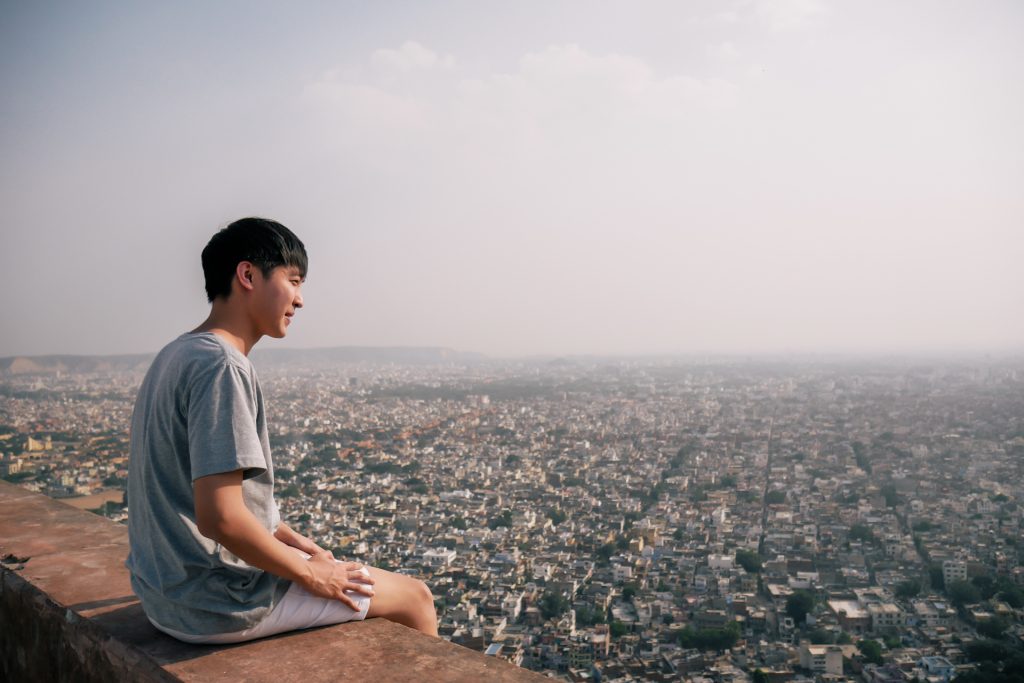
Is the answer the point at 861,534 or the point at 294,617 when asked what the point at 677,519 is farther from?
the point at 294,617

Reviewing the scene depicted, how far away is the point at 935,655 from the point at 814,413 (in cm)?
1912

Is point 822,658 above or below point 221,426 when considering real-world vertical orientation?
below

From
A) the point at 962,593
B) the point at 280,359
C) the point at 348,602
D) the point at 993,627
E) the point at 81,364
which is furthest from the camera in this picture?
the point at 280,359

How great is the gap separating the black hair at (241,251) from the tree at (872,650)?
22.2 ft

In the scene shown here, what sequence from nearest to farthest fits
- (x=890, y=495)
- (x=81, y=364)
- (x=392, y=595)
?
1. (x=392, y=595)
2. (x=890, y=495)
3. (x=81, y=364)

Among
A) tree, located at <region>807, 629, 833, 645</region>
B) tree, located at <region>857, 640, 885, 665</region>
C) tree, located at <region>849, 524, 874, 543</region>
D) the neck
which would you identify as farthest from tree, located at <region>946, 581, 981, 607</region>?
the neck

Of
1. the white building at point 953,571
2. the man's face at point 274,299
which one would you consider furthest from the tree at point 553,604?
the man's face at point 274,299

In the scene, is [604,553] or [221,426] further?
[604,553]

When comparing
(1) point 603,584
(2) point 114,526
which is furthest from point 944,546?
(2) point 114,526

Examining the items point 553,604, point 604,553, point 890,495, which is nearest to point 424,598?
point 553,604

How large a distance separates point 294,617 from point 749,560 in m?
9.67

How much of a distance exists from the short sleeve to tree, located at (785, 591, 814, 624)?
7.89 metres

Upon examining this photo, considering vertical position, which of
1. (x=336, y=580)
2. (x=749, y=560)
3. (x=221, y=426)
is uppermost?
(x=221, y=426)

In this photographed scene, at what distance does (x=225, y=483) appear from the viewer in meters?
1.11
